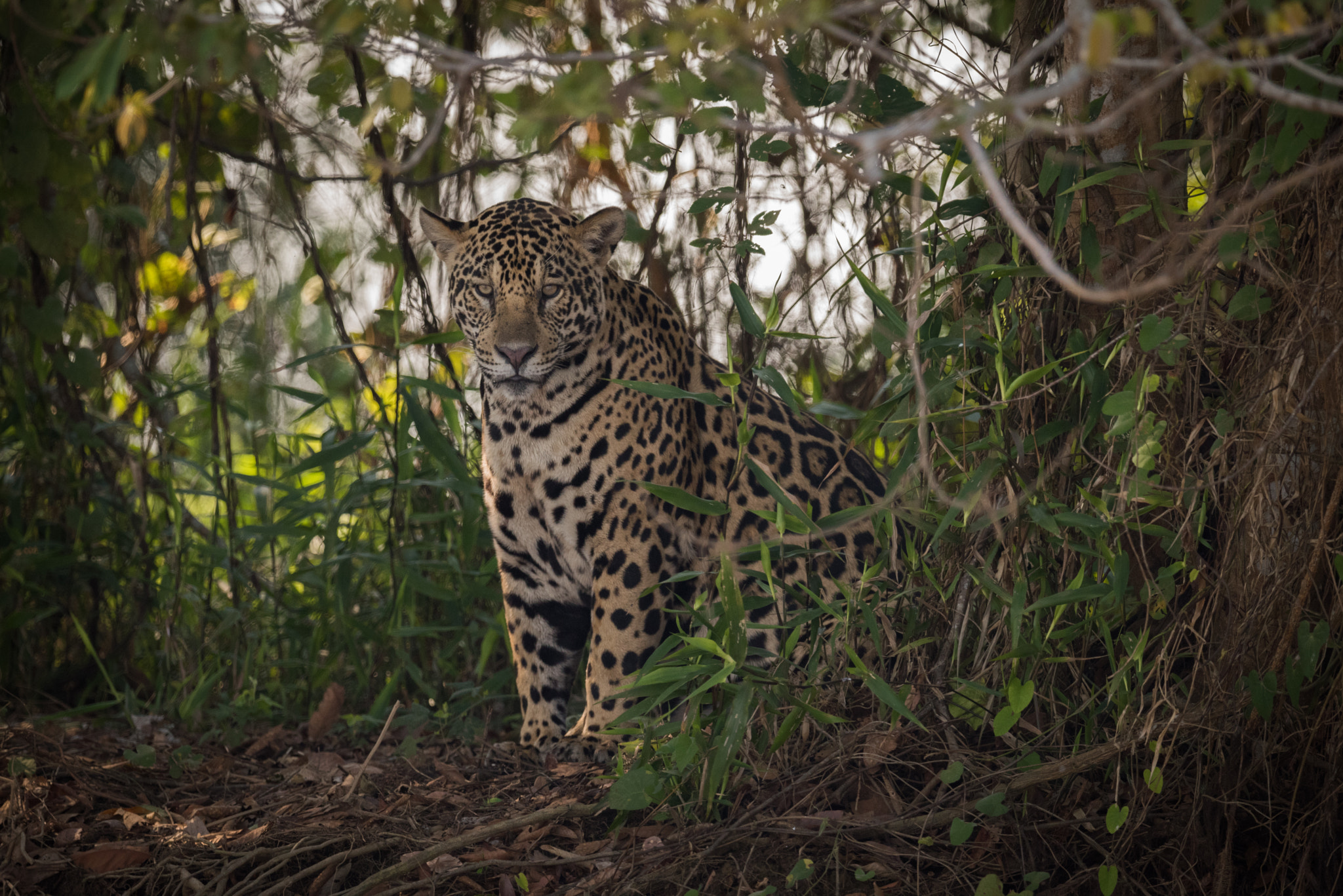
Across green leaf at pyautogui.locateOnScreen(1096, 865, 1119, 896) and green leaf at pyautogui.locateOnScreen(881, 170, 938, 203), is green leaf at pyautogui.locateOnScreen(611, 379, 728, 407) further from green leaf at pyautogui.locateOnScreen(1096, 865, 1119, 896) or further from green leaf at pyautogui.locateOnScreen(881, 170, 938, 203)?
green leaf at pyautogui.locateOnScreen(1096, 865, 1119, 896)

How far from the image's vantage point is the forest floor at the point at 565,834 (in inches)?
103

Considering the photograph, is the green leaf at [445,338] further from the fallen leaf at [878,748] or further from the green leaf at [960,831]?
the green leaf at [960,831]

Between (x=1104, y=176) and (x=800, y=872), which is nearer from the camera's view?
(x=800, y=872)

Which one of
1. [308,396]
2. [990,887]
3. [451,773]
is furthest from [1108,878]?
[308,396]

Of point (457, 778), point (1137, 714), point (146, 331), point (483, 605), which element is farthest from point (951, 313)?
point (146, 331)

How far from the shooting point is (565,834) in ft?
9.62

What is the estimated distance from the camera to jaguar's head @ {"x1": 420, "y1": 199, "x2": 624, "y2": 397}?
4020 mm

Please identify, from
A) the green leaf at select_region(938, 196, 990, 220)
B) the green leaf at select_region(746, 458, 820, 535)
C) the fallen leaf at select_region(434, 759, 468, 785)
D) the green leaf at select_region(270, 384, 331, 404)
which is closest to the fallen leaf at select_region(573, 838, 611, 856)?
the fallen leaf at select_region(434, 759, 468, 785)

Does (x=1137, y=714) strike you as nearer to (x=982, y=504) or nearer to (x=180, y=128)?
(x=982, y=504)

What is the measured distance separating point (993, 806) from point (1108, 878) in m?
0.27

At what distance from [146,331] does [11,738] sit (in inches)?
86.0

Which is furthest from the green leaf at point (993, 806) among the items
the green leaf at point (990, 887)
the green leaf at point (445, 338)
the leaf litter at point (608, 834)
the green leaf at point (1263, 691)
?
the green leaf at point (445, 338)

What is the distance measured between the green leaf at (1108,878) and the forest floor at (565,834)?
0.10 m

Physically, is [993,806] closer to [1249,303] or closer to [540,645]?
[1249,303]
